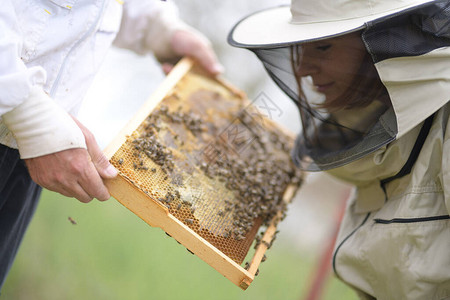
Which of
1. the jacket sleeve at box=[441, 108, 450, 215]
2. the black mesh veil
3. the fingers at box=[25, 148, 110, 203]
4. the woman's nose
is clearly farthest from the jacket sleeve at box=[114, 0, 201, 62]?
the jacket sleeve at box=[441, 108, 450, 215]

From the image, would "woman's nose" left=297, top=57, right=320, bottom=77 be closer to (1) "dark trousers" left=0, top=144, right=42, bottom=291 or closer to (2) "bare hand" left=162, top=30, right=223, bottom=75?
(2) "bare hand" left=162, top=30, right=223, bottom=75

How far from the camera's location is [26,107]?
5.23ft

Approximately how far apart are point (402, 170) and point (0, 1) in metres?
1.80

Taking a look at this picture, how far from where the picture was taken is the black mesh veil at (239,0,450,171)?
5.60 feet

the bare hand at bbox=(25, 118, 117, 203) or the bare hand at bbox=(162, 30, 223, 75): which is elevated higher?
the bare hand at bbox=(162, 30, 223, 75)

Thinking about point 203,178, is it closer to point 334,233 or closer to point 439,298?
point 439,298

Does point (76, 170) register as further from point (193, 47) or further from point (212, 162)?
point (193, 47)

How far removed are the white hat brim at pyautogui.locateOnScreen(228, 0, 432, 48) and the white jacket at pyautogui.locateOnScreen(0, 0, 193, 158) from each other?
696 millimetres

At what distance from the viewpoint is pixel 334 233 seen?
448 cm

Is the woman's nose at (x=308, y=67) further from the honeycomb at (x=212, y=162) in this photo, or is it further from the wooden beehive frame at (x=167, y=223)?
the wooden beehive frame at (x=167, y=223)

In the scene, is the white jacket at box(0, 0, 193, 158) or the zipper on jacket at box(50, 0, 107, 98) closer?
the white jacket at box(0, 0, 193, 158)

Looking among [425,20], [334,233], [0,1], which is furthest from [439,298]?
[334,233]

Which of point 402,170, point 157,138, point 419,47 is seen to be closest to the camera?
point 419,47

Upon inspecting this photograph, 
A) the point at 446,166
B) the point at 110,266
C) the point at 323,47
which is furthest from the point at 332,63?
the point at 110,266
